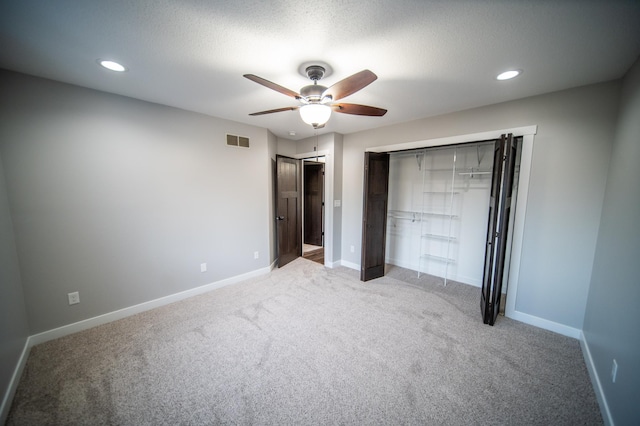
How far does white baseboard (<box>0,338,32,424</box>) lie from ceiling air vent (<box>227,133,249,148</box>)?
2.94 m

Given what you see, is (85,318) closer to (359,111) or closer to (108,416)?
(108,416)

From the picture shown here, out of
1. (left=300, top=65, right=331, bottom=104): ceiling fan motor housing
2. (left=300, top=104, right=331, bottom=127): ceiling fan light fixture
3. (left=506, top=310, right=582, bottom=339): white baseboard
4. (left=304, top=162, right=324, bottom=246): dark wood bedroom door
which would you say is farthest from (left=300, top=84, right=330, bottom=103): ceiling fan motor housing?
(left=304, top=162, right=324, bottom=246): dark wood bedroom door

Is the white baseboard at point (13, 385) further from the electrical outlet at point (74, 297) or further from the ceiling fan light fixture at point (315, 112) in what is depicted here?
the ceiling fan light fixture at point (315, 112)

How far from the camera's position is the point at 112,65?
1860 millimetres

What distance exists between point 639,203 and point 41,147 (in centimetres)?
480

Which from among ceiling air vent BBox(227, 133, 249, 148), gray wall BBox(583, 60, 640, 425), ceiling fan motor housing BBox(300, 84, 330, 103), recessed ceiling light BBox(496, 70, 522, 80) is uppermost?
recessed ceiling light BBox(496, 70, 522, 80)

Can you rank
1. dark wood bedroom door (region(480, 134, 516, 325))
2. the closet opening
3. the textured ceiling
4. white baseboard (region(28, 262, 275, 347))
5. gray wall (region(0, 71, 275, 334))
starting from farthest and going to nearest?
the closet opening < dark wood bedroom door (region(480, 134, 516, 325)) < white baseboard (region(28, 262, 275, 347)) < gray wall (region(0, 71, 275, 334)) < the textured ceiling

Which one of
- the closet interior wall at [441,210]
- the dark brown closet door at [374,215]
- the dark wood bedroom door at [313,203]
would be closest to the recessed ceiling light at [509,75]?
the closet interior wall at [441,210]

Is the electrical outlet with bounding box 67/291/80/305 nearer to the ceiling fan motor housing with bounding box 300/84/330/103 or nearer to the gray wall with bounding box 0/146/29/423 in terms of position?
the gray wall with bounding box 0/146/29/423

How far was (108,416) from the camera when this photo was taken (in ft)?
4.93

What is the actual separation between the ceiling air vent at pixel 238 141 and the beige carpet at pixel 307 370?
2.32m

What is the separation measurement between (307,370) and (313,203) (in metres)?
4.26

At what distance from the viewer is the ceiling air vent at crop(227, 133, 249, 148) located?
3357 millimetres

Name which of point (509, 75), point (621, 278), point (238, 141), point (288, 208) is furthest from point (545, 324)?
point (238, 141)
